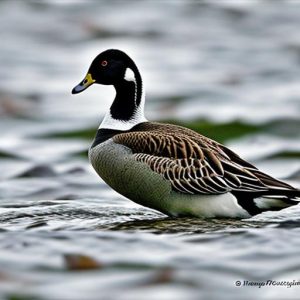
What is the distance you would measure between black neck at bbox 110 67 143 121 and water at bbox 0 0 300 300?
32.1 inches

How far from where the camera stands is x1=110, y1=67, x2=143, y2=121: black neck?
10.0 m

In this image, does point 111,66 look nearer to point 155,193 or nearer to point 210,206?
point 155,193

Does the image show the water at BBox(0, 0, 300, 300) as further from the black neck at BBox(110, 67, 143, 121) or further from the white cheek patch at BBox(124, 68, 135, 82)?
the white cheek patch at BBox(124, 68, 135, 82)

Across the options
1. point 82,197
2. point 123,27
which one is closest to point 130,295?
point 82,197

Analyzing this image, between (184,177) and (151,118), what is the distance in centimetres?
662

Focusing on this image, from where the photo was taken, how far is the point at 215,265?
25.5 feet

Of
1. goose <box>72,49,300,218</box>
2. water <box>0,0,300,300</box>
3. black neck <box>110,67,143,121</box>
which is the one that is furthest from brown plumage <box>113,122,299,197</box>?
black neck <box>110,67,143,121</box>

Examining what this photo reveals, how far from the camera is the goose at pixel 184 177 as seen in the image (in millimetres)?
9344

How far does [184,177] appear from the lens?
941 cm

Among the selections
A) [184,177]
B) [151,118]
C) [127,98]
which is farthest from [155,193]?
[151,118]

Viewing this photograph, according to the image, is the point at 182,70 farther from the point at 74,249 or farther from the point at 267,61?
the point at 74,249

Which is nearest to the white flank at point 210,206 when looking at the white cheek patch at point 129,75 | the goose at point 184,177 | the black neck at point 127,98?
the goose at point 184,177

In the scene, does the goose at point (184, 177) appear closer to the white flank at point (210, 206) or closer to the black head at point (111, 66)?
the white flank at point (210, 206)

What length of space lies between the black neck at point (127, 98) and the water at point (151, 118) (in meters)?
0.82
